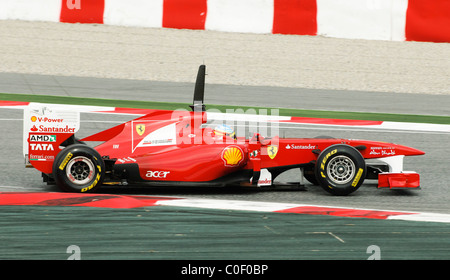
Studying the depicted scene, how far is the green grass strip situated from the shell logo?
15.7ft

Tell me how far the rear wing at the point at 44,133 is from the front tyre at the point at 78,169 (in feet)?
0.72

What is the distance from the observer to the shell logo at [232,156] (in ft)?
22.9

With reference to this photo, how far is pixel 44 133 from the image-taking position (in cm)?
697

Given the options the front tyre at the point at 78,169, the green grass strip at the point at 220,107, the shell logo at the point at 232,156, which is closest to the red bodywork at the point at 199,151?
the shell logo at the point at 232,156

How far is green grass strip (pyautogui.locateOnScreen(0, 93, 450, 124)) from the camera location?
11.8 metres

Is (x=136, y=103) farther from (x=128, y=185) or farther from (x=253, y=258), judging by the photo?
(x=253, y=258)

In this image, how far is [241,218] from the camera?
20.2ft

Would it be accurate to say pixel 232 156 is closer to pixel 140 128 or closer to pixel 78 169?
pixel 140 128

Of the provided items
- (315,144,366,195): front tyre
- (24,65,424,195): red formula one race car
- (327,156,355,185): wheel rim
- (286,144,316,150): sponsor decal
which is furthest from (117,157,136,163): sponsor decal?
(327,156,355,185): wheel rim

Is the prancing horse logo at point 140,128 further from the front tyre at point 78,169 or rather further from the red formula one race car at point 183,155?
the front tyre at point 78,169

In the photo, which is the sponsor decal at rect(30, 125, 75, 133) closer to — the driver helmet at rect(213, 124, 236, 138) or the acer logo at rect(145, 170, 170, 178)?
the acer logo at rect(145, 170, 170, 178)

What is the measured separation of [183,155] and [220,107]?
5.11 meters

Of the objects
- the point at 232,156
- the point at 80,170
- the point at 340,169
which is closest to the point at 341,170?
the point at 340,169
